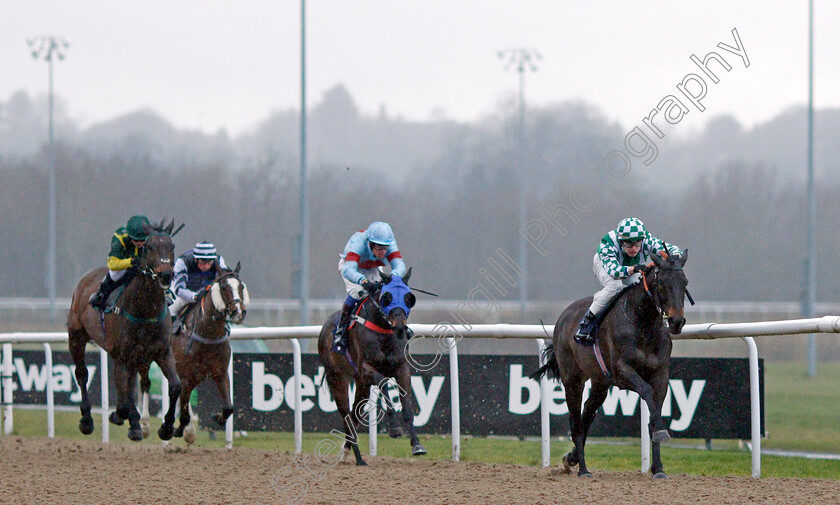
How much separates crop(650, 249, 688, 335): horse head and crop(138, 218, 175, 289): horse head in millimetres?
3504

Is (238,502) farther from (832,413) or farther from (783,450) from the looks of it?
(832,413)

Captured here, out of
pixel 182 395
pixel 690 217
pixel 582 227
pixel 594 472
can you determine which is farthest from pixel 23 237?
pixel 594 472

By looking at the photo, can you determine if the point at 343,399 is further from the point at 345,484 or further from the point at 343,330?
the point at 345,484

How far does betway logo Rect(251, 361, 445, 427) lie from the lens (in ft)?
27.2

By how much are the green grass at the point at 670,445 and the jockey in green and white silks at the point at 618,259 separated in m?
1.35

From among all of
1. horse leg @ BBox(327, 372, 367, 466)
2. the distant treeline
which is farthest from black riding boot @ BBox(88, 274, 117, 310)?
the distant treeline

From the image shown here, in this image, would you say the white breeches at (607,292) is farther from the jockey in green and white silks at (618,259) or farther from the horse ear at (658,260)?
the horse ear at (658,260)

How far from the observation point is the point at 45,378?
1138cm

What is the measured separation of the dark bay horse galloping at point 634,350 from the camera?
19.7 feet

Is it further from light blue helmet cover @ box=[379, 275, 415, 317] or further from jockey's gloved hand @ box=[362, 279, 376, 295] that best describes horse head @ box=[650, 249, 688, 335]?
jockey's gloved hand @ box=[362, 279, 376, 295]

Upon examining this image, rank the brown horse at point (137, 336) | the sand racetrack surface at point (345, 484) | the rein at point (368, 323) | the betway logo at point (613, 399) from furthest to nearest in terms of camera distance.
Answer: the brown horse at point (137, 336)
the rein at point (368, 323)
the betway logo at point (613, 399)
the sand racetrack surface at point (345, 484)

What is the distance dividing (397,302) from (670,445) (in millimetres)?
3505

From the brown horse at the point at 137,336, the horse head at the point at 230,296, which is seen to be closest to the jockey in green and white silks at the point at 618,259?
the horse head at the point at 230,296

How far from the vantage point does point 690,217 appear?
27188mm
